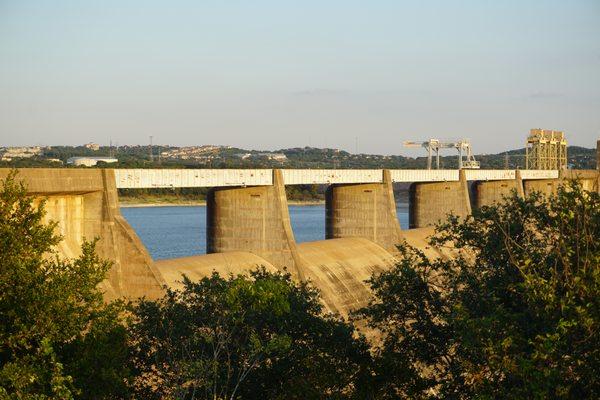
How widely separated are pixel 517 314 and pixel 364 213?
34.1 m

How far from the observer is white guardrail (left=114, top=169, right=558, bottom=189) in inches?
1328

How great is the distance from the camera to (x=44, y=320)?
52.3 ft

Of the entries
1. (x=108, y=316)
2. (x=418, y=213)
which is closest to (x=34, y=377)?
(x=108, y=316)

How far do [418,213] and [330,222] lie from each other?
1041 cm

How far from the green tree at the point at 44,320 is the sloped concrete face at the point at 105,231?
12.1m

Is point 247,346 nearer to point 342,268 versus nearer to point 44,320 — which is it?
point 44,320

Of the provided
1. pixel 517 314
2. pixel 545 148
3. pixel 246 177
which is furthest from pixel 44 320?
pixel 545 148

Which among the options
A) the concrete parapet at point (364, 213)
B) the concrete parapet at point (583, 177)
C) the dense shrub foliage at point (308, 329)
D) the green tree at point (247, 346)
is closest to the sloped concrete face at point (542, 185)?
the concrete parapet at point (583, 177)

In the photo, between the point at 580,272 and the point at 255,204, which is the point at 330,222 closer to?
the point at 255,204

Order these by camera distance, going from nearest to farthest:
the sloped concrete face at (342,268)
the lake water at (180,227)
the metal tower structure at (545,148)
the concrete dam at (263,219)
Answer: the concrete dam at (263,219)
the sloped concrete face at (342,268)
the lake water at (180,227)
the metal tower structure at (545,148)

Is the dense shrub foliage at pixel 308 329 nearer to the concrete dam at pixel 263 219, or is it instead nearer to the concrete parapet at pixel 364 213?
the concrete dam at pixel 263 219

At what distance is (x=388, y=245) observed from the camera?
4997cm

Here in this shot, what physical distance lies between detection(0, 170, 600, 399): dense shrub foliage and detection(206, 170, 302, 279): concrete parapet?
18.1 meters

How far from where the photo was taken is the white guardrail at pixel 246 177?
33.7 metres
